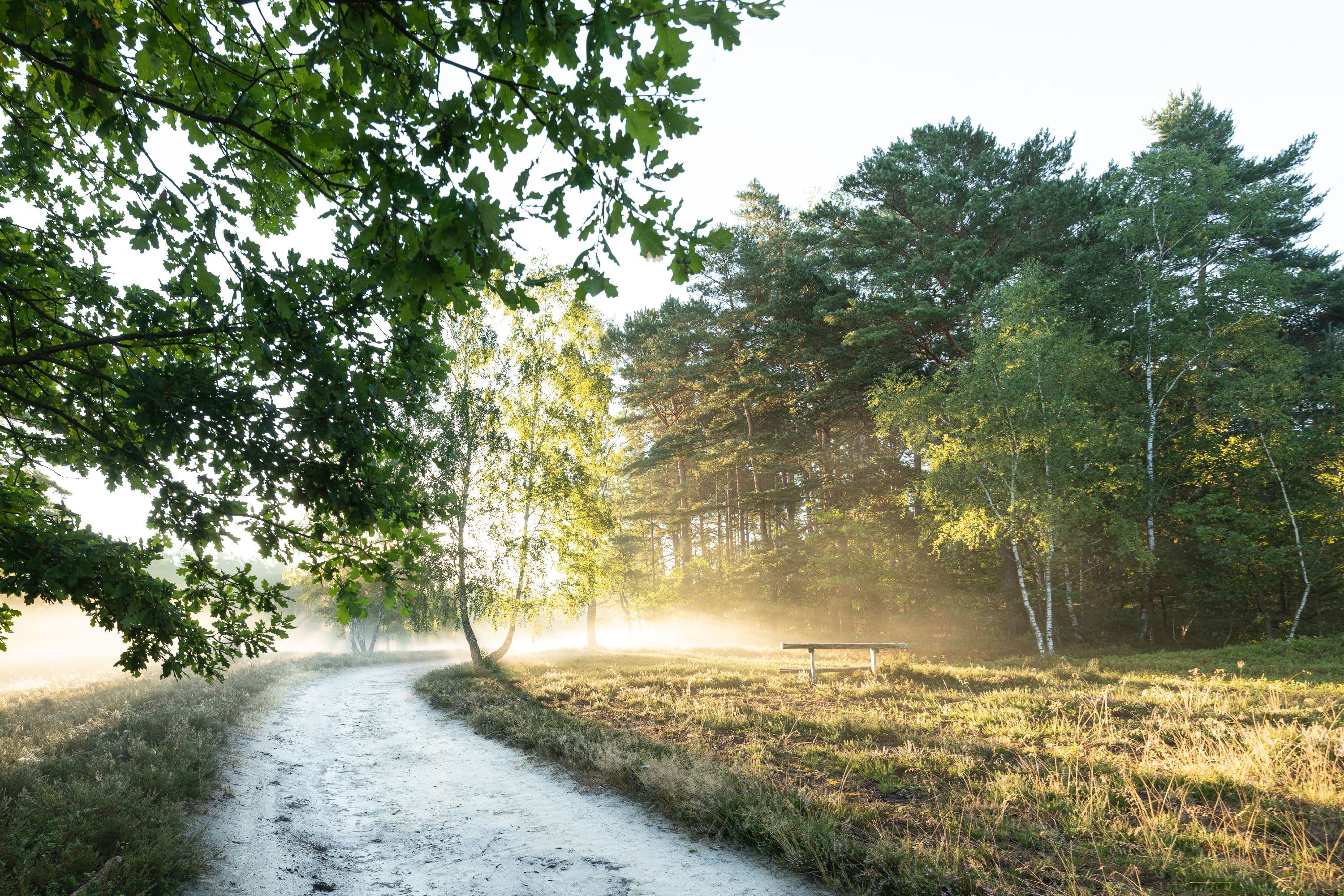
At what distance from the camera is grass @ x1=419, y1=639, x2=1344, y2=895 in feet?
13.9

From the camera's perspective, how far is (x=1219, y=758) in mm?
6164

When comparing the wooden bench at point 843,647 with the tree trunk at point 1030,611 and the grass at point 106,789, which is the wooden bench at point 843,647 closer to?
the tree trunk at point 1030,611

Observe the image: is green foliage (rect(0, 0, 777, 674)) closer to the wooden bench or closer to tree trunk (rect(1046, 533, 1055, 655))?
the wooden bench

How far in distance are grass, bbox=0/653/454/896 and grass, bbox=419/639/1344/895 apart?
401 cm

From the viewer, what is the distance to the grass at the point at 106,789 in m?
4.09

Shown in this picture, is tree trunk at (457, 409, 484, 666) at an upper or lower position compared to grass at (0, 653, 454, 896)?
upper

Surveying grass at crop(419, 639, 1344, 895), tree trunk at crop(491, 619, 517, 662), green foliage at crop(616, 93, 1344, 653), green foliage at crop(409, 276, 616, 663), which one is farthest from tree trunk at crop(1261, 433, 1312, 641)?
tree trunk at crop(491, 619, 517, 662)

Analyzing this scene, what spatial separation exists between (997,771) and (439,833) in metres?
5.84

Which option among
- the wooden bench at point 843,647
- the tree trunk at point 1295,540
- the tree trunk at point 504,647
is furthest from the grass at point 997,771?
the tree trunk at point 504,647

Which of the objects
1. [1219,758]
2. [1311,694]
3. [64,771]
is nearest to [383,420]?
[64,771]

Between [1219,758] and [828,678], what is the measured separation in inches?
309

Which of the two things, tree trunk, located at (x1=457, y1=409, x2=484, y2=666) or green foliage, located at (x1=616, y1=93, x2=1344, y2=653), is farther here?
green foliage, located at (x1=616, y1=93, x2=1344, y2=653)

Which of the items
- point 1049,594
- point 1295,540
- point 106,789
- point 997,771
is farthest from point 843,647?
A: point 1295,540

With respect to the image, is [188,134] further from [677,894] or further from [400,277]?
[677,894]
